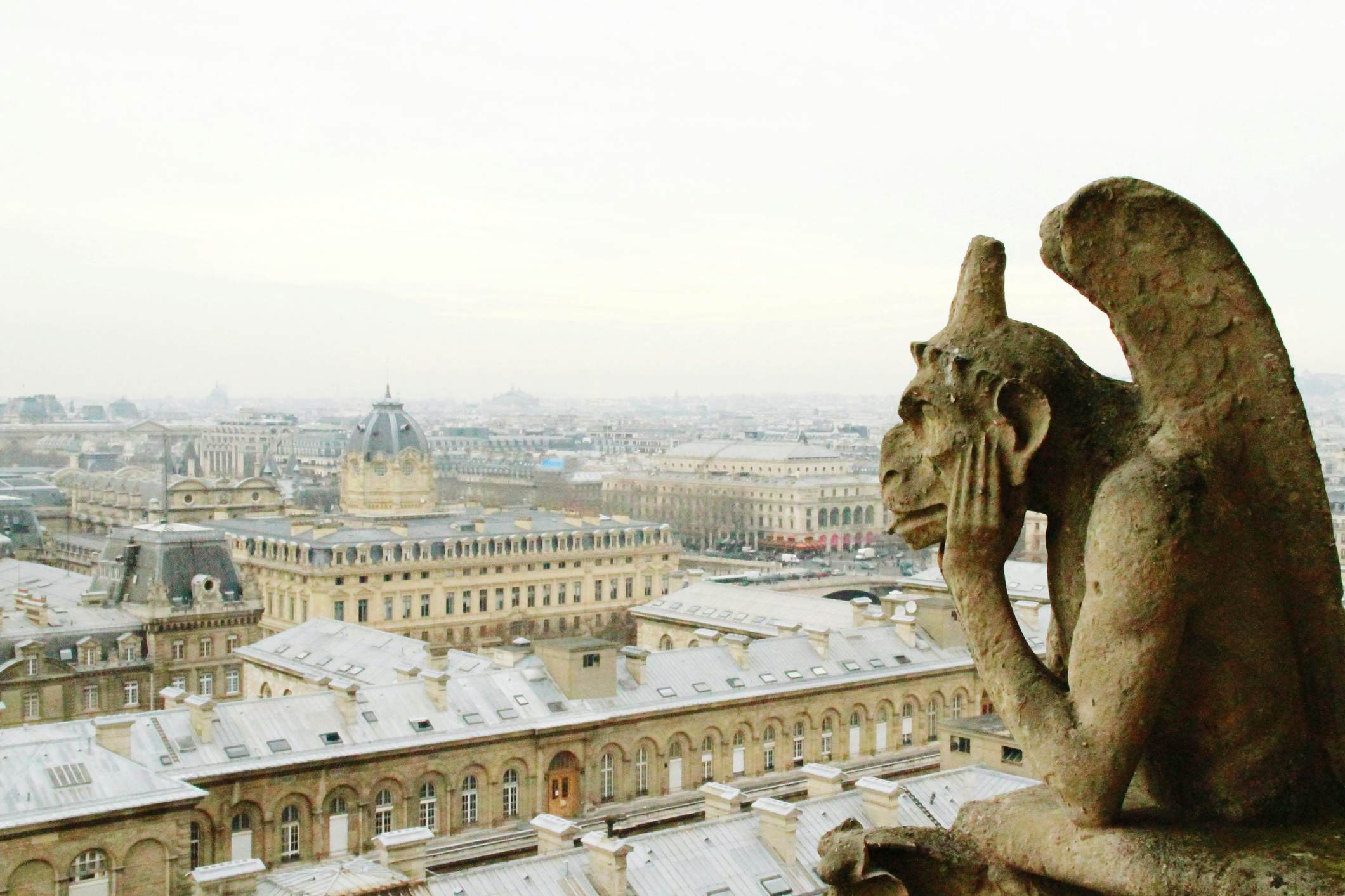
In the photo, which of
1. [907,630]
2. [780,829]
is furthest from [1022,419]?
[907,630]

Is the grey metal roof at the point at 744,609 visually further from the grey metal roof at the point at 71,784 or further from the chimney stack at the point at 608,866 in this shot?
the chimney stack at the point at 608,866

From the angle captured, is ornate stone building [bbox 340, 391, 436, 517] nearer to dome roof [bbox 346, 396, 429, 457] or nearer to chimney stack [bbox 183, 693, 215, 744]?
dome roof [bbox 346, 396, 429, 457]

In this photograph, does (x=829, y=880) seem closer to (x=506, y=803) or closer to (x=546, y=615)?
(x=506, y=803)

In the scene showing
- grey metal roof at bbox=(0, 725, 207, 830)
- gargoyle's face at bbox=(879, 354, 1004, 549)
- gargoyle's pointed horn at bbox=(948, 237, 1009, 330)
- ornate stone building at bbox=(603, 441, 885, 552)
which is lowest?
ornate stone building at bbox=(603, 441, 885, 552)

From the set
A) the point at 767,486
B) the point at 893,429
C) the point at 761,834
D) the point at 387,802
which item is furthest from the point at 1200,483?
the point at 767,486

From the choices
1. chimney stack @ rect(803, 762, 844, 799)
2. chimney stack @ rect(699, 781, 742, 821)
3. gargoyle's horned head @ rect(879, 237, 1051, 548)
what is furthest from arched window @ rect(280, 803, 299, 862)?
gargoyle's horned head @ rect(879, 237, 1051, 548)

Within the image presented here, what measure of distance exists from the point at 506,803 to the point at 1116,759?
3709 centimetres

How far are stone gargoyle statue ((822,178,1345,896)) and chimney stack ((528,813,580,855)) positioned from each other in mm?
23596

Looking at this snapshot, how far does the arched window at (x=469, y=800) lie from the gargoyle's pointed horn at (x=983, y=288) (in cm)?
3585

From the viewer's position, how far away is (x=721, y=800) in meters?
31.9

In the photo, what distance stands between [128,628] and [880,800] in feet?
151

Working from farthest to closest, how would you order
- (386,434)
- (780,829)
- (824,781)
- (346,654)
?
(386,434) → (346,654) → (824,781) → (780,829)

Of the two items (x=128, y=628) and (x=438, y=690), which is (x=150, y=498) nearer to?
(x=128, y=628)

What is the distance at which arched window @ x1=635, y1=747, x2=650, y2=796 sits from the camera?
1731 inches
